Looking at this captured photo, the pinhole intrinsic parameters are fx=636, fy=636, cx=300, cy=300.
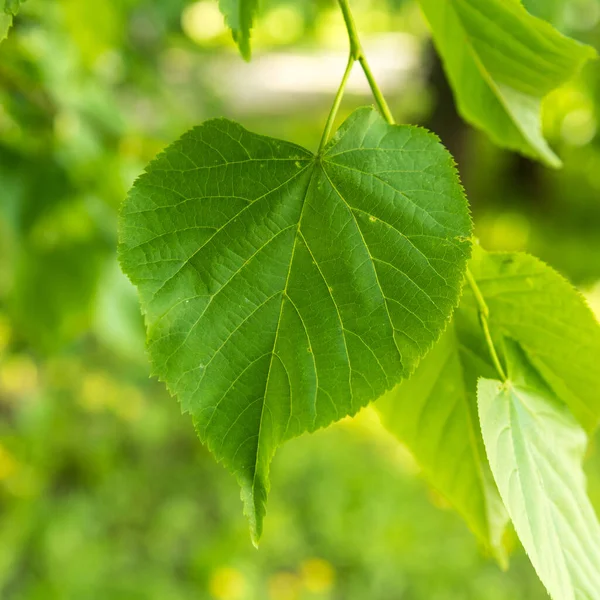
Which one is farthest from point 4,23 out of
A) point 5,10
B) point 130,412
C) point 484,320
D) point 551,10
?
point 130,412

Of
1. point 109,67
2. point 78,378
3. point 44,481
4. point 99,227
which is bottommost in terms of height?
point 44,481

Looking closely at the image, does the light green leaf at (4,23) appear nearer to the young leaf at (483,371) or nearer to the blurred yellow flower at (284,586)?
the young leaf at (483,371)

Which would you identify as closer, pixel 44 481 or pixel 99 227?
pixel 99 227

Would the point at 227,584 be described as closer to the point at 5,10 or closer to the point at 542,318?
the point at 542,318

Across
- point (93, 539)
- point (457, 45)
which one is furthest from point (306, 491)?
point (457, 45)

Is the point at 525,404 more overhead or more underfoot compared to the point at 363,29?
more underfoot

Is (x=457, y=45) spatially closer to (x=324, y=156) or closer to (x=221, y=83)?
(x=324, y=156)

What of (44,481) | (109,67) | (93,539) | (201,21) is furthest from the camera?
(201,21)
